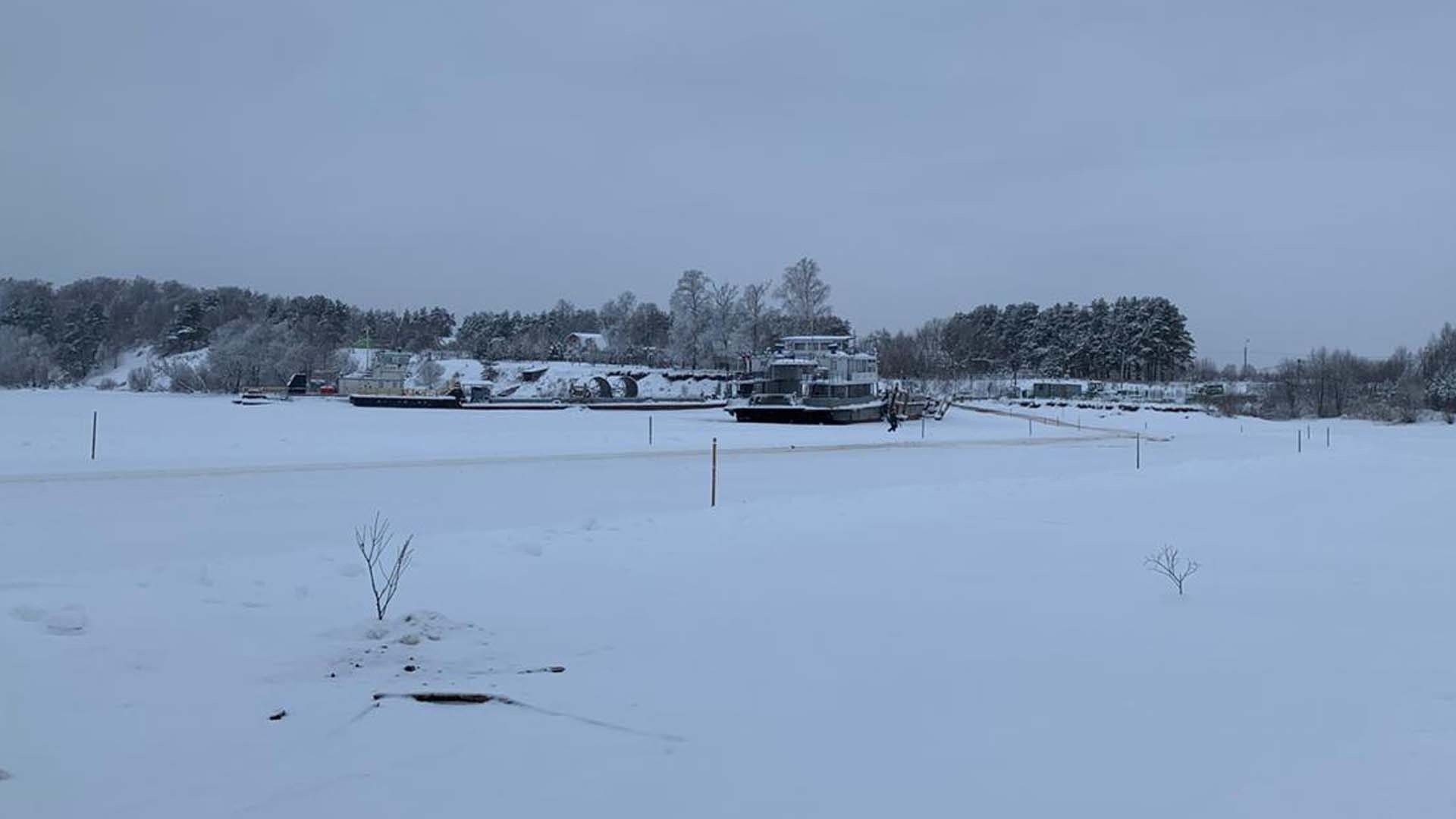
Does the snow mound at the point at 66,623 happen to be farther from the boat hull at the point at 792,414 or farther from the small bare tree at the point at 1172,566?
the boat hull at the point at 792,414

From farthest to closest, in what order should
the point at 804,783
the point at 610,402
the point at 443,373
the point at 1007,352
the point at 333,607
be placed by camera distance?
the point at 1007,352, the point at 443,373, the point at 610,402, the point at 333,607, the point at 804,783

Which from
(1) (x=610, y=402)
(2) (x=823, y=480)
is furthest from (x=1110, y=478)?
(1) (x=610, y=402)

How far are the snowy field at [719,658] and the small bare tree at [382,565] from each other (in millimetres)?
194

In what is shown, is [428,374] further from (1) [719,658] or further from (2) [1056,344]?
(1) [719,658]

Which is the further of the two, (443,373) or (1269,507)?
(443,373)

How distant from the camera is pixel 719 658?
284 inches

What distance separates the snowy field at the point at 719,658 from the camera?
4844 mm

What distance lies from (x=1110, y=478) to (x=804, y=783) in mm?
21299

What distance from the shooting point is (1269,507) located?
1894 centimetres

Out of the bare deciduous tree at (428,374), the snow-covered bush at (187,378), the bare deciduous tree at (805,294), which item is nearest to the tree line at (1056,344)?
the bare deciduous tree at (805,294)

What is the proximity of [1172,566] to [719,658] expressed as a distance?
6219 mm

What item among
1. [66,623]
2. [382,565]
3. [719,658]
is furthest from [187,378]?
[719,658]

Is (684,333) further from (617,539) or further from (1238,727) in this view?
(1238,727)

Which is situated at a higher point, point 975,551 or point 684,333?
point 684,333
